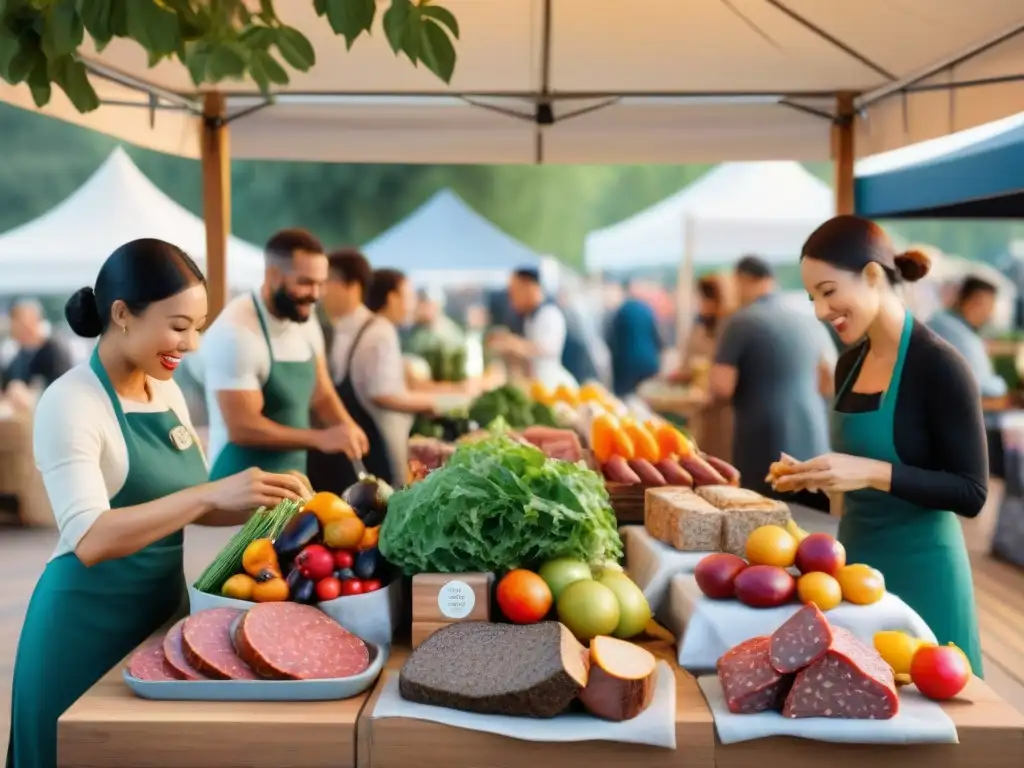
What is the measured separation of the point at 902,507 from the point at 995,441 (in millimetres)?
6947

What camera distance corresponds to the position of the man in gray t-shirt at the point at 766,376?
5.99 metres

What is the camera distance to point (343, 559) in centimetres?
217

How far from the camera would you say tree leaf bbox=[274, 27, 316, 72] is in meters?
2.31

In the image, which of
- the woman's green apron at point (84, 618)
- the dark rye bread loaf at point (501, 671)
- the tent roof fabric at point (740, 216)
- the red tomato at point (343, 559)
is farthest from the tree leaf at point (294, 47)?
the tent roof fabric at point (740, 216)

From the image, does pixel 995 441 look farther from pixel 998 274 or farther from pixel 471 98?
pixel 998 274

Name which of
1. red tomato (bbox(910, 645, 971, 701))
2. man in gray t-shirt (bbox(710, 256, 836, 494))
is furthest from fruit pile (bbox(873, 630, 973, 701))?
man in gray t-shirt (bbox(710, 256, 836, 494))

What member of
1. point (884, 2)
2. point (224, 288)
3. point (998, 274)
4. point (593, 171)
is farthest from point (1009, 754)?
point (593, 171)

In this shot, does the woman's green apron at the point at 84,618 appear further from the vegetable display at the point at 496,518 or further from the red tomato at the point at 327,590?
the vegetable display at the point at 496,518

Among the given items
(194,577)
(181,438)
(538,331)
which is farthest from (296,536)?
(538,331)

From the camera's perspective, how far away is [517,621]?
2023mm

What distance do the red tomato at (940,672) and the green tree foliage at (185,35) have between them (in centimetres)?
135

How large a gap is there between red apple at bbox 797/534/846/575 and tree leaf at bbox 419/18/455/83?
1143 millimetres

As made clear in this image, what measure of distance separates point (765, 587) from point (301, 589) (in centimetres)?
89

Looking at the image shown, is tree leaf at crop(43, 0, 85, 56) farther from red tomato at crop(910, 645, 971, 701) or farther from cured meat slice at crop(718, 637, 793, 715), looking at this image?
red tomato at crop(910, 645, 971, 701)
